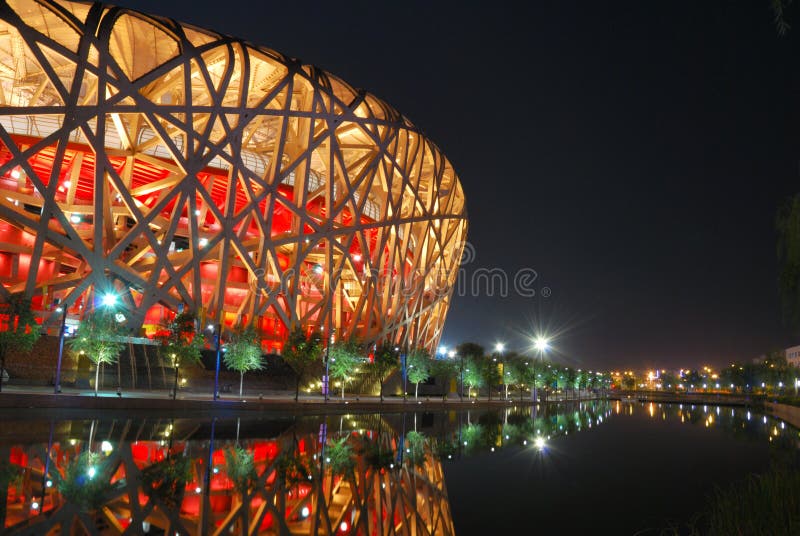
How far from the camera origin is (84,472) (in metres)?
9.99

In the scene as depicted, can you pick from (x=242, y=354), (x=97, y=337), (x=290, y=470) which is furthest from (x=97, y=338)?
(x=290, y=470)

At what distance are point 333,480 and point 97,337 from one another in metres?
20.3

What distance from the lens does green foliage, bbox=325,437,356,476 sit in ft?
37.5

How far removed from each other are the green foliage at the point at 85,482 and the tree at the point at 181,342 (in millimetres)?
18327

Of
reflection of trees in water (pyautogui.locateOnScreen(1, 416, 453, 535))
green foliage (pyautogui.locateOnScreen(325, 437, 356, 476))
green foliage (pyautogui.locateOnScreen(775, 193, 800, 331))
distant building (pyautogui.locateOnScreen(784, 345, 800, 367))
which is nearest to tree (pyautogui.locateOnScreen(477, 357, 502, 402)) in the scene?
green foliage (pyautogui.locateOnScreen(325, 437, 356, 476))

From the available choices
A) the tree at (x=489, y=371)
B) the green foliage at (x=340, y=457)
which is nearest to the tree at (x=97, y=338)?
the green foliage at (x=340, y=457)

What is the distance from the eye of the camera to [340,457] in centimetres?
1313

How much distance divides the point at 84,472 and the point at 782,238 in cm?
1356

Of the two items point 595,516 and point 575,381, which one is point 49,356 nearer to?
point 595,516

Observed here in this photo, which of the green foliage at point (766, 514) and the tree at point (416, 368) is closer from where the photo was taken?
the green foliage at point (766, 514)

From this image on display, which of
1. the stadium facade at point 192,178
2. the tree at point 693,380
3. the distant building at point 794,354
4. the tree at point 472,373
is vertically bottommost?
the tree at point 693,380

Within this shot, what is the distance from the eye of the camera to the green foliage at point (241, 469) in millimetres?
9572

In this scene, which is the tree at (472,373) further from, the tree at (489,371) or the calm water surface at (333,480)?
the calm water surface at (333,480)

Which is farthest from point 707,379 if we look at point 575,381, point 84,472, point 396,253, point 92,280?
point 84,472
